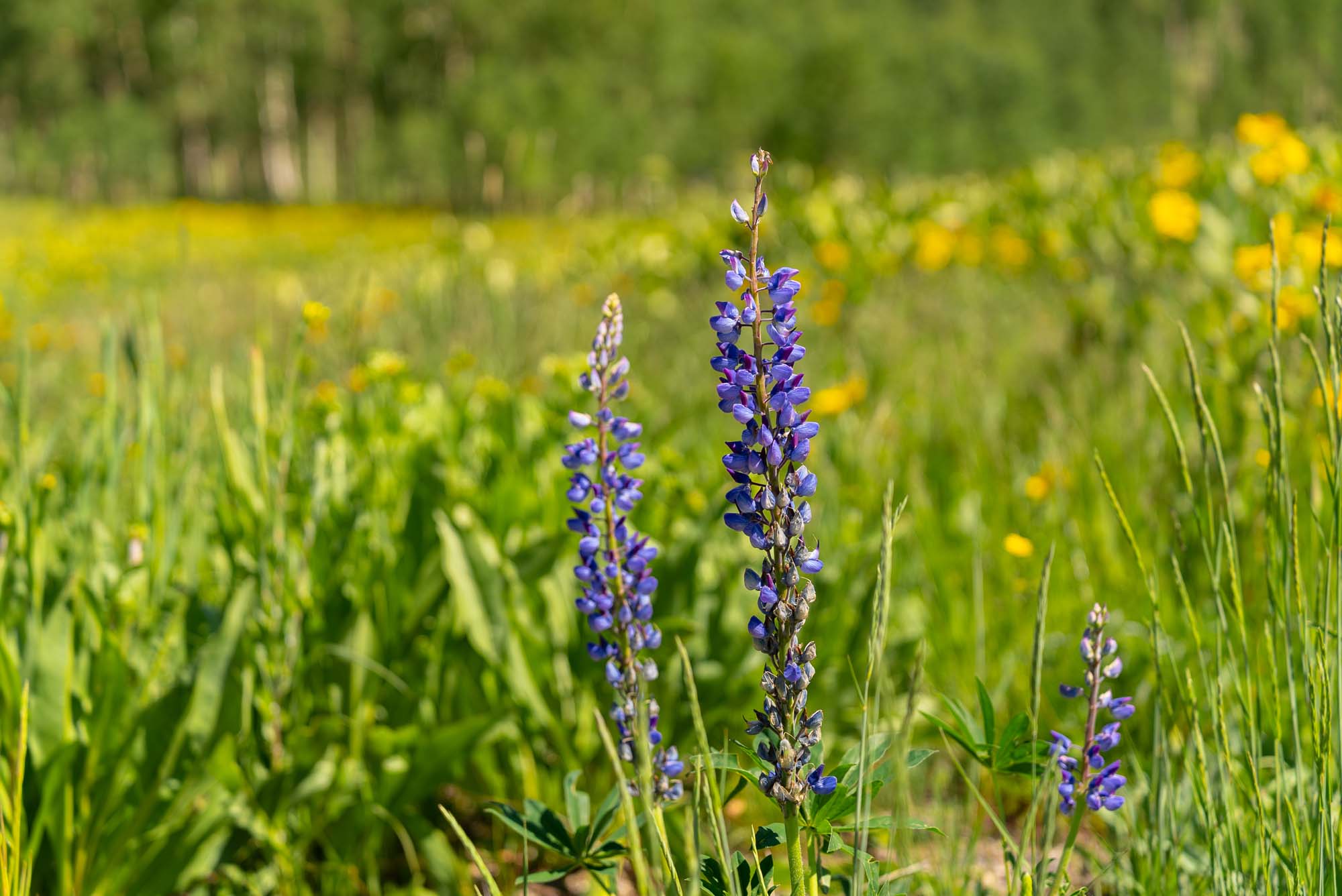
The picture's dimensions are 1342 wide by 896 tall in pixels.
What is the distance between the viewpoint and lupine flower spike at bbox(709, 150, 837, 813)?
75 centimetres

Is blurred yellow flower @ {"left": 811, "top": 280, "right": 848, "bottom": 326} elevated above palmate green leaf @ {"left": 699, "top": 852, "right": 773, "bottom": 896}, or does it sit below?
above

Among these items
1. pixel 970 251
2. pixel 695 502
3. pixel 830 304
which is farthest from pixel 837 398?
pixel 970 251

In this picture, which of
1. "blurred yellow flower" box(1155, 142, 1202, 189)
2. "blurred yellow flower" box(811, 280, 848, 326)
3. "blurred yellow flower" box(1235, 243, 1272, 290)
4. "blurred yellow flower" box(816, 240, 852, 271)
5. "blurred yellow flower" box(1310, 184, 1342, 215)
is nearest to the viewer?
"blurred yellow flower" box(1235, 243, 1272, 290)

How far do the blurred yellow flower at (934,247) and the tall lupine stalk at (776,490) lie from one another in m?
4.53

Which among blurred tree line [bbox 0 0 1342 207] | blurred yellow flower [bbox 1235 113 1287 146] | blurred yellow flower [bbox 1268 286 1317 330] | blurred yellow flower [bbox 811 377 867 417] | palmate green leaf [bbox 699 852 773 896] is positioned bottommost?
palmate green leaf [bbox 699 852 773 896]

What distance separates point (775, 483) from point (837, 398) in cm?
186

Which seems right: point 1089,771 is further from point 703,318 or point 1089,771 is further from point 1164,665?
point 703,318

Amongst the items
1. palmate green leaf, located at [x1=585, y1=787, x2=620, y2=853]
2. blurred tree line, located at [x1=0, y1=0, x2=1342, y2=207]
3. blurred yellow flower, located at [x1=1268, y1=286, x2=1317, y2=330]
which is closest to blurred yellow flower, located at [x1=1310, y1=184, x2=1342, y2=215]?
blurred yellow flower, located at [x1=1268, y1=286, x2=1317, y2=330]

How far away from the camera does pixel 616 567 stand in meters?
0.92

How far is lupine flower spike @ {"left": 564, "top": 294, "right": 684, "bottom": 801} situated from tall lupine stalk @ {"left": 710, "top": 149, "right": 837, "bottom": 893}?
15 centimetres

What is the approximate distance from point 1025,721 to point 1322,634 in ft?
0.93

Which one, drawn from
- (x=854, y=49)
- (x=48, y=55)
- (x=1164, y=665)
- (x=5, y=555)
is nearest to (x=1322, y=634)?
(x=1164, y=665)

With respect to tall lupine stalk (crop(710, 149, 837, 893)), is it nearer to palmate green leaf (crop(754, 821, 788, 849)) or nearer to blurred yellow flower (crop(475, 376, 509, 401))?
palmate green leaf (crop(754, 821, 788, 849))

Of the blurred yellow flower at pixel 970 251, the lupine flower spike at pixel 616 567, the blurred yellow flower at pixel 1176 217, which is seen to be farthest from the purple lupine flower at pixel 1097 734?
the blurred yellow flower at pixel 970 251
